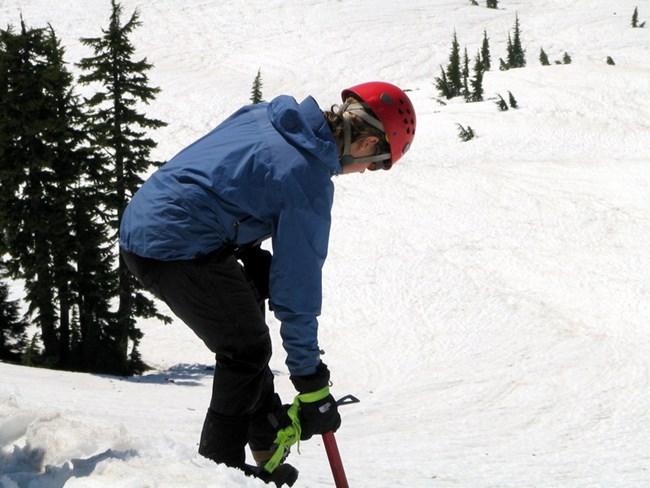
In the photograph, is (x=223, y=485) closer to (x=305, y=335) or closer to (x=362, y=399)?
(x=305, y=335)

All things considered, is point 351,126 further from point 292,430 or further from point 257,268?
point 292,430

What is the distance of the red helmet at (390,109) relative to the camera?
4.10 m

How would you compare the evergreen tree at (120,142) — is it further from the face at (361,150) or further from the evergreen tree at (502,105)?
the evergreen tree at (502,105)

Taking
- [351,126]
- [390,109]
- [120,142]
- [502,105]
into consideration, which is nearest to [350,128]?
[351,126]

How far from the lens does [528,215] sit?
82.3 feet

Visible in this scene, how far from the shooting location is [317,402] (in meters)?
4.05

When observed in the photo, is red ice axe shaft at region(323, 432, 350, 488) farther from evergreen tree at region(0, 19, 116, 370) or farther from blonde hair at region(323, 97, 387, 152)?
evergreen tree at region(0, 19, 116, 370)

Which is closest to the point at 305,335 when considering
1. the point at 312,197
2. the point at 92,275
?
the point at 312,197

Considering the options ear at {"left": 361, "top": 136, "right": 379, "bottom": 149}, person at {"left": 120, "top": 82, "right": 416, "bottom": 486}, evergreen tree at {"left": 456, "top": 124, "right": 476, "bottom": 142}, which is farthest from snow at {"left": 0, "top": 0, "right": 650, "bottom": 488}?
ear at {"left": 361, "top": 136, "right": 379, "bottom": 149}

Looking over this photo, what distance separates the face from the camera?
13.3ft

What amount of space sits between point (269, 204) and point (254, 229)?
0.25 m

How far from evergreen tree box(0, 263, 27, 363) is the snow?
3.37m

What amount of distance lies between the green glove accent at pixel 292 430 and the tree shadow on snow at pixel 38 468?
0.92 metres

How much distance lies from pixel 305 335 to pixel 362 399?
10177 mm
